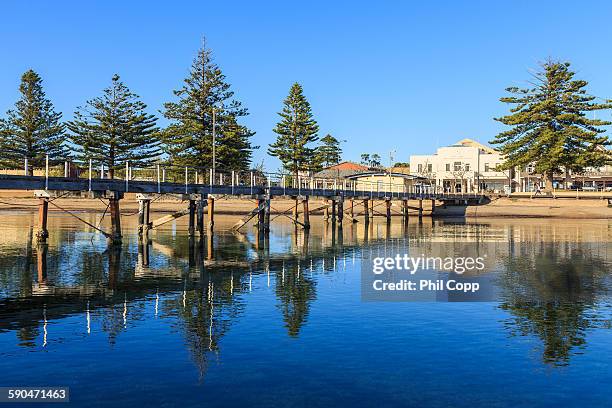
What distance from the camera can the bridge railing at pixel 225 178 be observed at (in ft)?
126

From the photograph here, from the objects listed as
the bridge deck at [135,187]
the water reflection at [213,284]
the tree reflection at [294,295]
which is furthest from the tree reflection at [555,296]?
the bridge deck at [135,187]

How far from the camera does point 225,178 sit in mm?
77438

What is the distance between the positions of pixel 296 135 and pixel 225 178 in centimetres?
1626

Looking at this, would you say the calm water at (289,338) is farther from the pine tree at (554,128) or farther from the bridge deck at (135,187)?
the pine tree at (554,128)

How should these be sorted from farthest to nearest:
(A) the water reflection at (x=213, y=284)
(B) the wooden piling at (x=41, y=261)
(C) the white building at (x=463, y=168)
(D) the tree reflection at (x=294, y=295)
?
(C) the white building at (x=463, y=168) → (B) the wooden piling at (x=41, y=261) → (D) the tree reflection at (x=294, y=295) → (A) the water reflection at (x=213, y=284)

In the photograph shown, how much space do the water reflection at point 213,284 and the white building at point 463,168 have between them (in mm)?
71601

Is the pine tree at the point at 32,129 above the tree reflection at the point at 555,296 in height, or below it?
above

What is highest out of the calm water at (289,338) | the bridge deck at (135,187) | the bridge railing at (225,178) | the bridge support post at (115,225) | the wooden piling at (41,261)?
the bridge railing at (225,178)

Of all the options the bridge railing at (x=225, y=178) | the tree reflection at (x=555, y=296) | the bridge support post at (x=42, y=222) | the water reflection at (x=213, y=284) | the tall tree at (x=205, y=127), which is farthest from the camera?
the tall tree at (x=205, y=127)

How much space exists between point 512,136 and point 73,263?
70.1 metres

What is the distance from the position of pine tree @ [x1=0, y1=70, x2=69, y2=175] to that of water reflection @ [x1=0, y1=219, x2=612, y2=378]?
1861 inches

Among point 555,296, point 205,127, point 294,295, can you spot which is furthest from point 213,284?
point 205,127

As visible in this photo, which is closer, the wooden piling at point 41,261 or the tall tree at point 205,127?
the wooden piling at point 41,261

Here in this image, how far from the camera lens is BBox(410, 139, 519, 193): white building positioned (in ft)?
359
